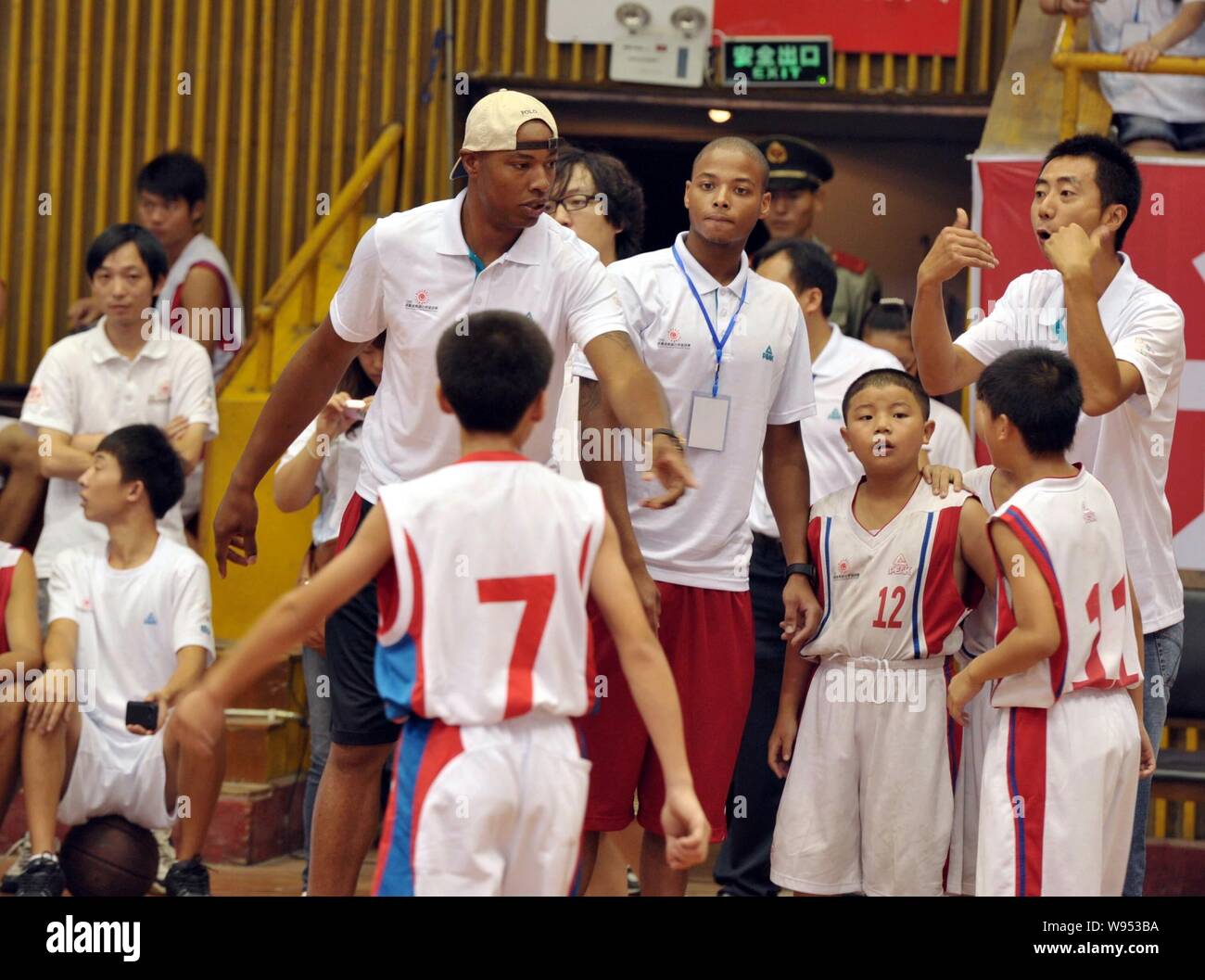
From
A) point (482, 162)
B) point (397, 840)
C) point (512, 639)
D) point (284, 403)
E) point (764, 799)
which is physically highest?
point (482, 162)

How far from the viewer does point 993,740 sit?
12.6 feet

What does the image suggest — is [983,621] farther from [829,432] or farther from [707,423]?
[829,432]

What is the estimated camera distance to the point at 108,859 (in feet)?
15.7

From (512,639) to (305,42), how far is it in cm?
528

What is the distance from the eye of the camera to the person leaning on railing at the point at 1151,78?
20.0 feet

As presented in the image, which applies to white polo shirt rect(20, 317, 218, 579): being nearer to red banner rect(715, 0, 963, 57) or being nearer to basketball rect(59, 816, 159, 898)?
basketball rect(59, 816, 159, 898)

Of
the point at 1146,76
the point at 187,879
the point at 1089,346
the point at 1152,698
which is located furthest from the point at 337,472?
the point at 1146,76

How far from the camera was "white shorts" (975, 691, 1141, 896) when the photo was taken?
3684mm

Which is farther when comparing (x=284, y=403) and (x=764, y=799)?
(x=764, y=799)

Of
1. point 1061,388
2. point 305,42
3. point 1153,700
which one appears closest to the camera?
point 1061,388

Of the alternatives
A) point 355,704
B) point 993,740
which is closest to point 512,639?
point 355,704

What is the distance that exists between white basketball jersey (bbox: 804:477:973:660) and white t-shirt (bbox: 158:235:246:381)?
3.37 metres

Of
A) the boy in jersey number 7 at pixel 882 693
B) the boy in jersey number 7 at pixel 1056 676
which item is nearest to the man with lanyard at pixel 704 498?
the boy in jersey number 7 at pixel 882 693
